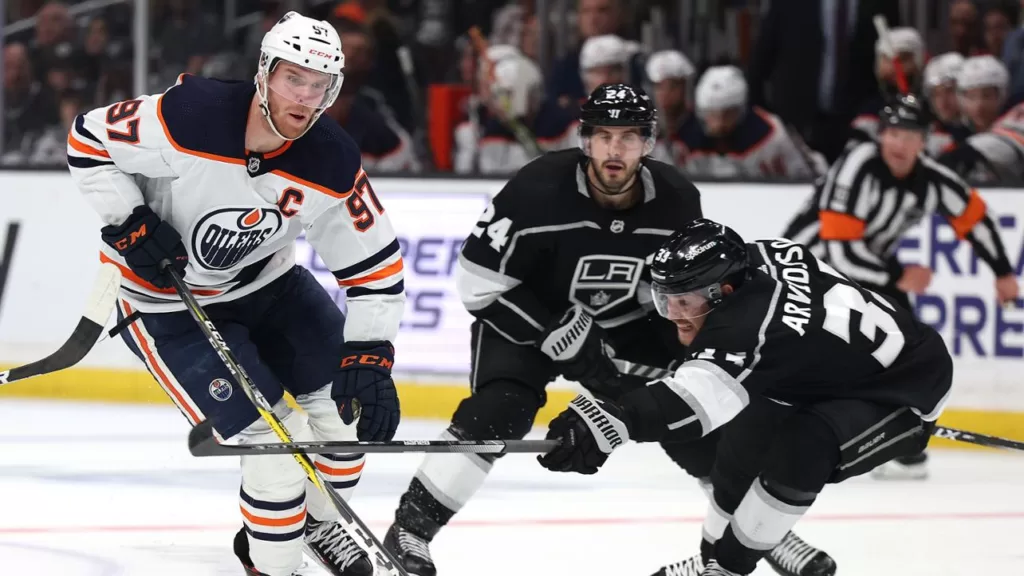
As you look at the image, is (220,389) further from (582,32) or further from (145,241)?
(582,32)

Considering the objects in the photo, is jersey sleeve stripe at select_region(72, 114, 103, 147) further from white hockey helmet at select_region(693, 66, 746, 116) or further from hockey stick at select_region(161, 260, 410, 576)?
white hockey helmet at select_region(693, 66, 746, 116)

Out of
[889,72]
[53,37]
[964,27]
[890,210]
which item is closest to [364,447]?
[890,210]

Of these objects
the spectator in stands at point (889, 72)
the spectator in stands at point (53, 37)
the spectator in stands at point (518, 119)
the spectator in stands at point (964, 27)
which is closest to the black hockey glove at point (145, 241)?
the spectator in stands at point (518, 119)

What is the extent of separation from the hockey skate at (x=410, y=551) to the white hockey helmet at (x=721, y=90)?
133 inches

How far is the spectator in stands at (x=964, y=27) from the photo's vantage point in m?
6.79

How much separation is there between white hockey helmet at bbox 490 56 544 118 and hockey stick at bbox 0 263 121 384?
12.5ft

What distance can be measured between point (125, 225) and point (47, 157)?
185 inches

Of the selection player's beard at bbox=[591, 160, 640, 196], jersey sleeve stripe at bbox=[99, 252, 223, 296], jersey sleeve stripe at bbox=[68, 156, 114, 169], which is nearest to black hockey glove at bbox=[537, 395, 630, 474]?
player's beard at bbox=[591, 160, 640, 196]

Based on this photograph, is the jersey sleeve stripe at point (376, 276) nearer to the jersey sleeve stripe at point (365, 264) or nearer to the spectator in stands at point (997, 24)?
the jersey sleeve stripe at point (365, 264)

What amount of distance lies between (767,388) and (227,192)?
1.21 metres

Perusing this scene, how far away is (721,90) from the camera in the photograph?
22.4ft

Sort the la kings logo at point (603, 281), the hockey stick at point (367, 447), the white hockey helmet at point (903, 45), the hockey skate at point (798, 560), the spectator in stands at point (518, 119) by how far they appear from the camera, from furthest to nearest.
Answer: the spectator in stands at point (518, 119), the white hockey helmet at point (903, 45), the la kings logo at point (603, 281), the hockey skate at point (798, 560), the hockey stick at point (367, 447)

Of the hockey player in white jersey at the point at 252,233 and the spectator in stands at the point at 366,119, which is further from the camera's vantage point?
the spectator in stands at the point at 366,119

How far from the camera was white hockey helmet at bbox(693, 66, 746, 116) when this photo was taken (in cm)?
682
